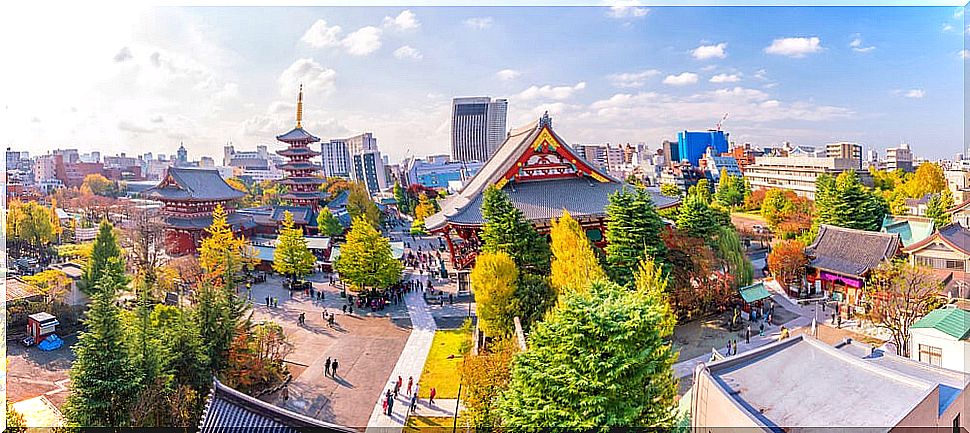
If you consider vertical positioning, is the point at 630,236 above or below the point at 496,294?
above

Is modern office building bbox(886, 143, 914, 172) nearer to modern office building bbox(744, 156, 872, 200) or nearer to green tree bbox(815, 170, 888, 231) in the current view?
modern office building bbox(744, 156, 872, 200)

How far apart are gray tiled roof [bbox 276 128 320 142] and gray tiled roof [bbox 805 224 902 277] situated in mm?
26632

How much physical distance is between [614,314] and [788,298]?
14.4 metres

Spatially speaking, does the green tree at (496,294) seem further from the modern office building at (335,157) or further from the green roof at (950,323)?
the modern office building at (335,157)

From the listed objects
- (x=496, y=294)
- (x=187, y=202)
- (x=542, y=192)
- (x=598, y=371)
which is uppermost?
(x=542, y=192)

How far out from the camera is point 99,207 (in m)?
31.8

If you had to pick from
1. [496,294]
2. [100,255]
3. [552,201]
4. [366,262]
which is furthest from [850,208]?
[100,255]

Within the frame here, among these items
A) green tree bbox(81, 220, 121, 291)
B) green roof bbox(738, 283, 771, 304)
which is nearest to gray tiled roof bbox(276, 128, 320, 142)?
green tree bbox(81, 220, 121, 291)

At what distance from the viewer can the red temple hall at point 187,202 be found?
24.9 m

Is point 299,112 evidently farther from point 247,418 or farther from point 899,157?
point 899,157

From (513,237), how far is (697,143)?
2573 inches

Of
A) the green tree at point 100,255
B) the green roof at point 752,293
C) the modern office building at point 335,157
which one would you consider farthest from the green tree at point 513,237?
the modern office building at point 335,157

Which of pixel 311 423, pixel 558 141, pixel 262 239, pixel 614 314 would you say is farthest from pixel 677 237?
pixel 262 239

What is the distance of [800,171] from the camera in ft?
137
